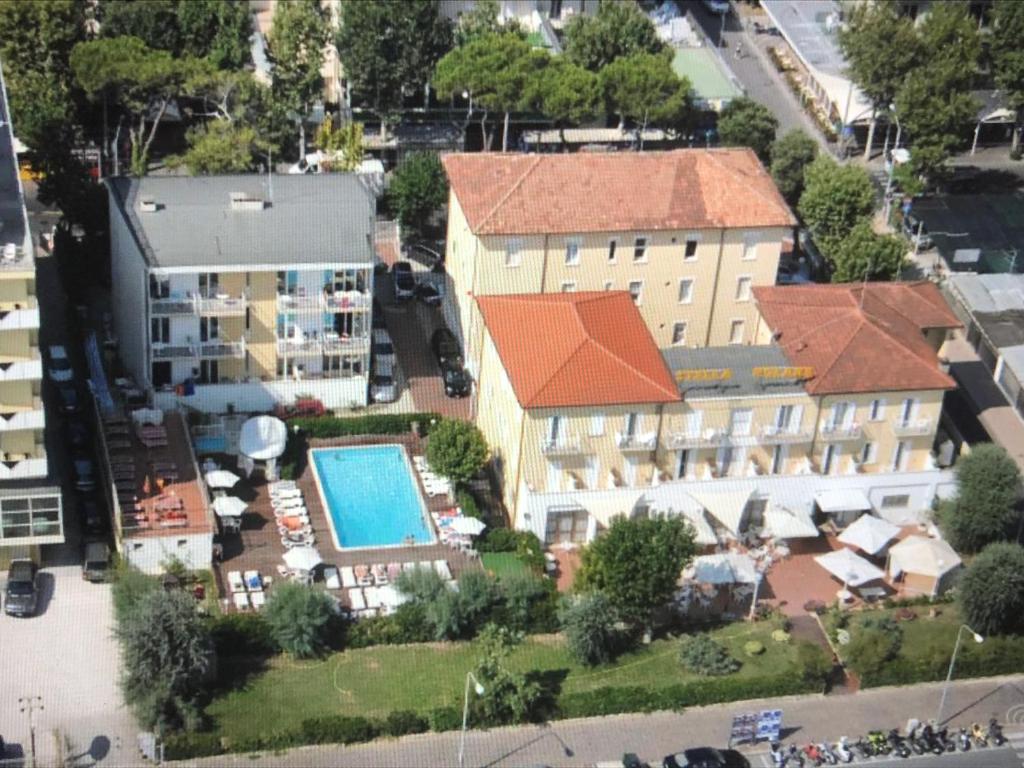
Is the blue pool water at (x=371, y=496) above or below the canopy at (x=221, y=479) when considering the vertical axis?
below

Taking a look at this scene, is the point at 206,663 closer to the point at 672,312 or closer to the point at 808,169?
the point at 672,312

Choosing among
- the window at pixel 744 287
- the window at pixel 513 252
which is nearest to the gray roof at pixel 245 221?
the window at pixel 513 252

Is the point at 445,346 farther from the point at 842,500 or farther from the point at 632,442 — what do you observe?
the point at 842,500

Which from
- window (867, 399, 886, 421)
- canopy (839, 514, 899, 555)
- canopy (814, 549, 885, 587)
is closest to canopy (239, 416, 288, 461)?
canopy (814, 549, 885, 587)

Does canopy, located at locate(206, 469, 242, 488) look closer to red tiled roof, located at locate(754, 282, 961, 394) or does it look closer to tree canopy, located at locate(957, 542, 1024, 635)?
red tiled roof, located at locate(754, 282, 961, 394)

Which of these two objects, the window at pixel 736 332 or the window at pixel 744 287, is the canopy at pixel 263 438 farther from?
the window at pixel 744 287

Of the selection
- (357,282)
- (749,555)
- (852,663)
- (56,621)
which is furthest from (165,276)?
(852,663)
